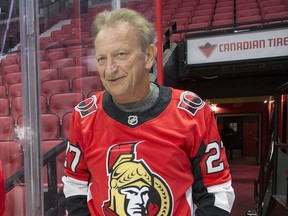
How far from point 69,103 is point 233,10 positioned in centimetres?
481

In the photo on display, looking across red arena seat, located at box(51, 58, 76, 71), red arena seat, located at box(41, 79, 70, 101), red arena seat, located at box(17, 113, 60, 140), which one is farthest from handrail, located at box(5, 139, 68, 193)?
red arena seat, located at box(51, 58, 76, 71)

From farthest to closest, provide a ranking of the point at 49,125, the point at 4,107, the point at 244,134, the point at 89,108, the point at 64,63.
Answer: the point at 244,134
the point at 64,63
the point at 4,107
the point at 49,125
the point at 89,108

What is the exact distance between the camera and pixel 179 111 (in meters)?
1.02

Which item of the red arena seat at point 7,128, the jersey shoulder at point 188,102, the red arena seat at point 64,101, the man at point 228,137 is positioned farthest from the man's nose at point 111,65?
the man at point 228,137

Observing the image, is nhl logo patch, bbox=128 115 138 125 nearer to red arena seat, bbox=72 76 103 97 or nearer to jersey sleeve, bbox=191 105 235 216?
jersey sleeve, bbox=191 105 235 216

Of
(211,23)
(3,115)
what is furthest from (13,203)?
(211,23)

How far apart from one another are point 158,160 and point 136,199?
0.13 metres

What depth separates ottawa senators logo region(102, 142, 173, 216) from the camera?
1.00 m

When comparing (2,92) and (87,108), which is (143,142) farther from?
(2,92)

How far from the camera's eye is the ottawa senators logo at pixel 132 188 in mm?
997

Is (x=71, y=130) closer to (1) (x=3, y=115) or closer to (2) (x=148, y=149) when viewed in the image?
(2) (x=148, y=149)

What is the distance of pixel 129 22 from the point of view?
98cm

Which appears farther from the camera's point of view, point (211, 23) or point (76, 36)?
point (211, 23)

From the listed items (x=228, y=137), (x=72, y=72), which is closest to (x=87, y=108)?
(x=72, y=72)
